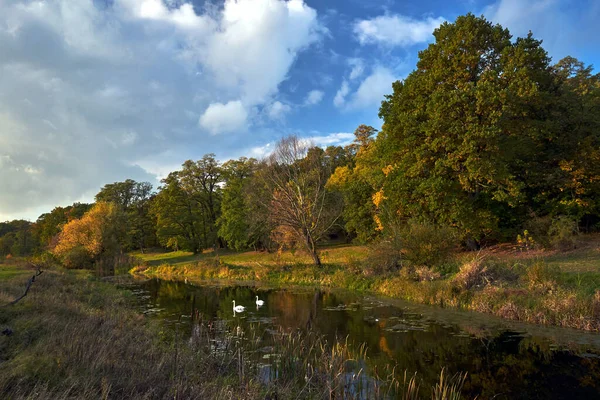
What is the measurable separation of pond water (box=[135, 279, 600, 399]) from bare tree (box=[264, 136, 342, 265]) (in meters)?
10.3

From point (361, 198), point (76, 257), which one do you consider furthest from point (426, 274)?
point (76, 257)

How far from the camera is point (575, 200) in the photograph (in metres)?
26.5

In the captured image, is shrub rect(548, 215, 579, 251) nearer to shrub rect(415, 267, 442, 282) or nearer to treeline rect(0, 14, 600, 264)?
treeline rect(0, 14, 600, 264)

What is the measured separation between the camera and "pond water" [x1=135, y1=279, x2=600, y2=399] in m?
8.99

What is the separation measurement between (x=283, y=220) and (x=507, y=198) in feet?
56.9

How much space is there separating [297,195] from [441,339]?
882 inches

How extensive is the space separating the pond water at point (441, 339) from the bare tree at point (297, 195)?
10307 millimetres

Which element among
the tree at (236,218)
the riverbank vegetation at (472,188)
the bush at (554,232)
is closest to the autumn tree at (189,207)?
the tree at (236,218)

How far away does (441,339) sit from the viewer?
12.7 metres

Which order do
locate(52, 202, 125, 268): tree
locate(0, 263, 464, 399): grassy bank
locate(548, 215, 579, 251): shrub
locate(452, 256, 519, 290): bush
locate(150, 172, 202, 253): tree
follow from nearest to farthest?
1. locate(0, 263, 464, 399): grassy bank
2. locate(452, 256, 519, 290): bush
3. locate(548, 215, 579, 251): shrub
4. locate(52, 202, 125, 268): tree
5. locate(150, 172, 202, 253): tree

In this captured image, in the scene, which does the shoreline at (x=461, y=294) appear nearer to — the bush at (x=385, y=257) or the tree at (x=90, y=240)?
the bush at (x=385, y=257)

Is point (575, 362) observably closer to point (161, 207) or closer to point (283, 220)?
point (283, 220)

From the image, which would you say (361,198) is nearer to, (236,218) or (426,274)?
(236,218)

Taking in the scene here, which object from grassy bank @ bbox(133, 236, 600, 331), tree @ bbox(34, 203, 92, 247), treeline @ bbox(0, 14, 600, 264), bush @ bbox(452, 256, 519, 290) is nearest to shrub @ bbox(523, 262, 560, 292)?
grassy bank @ bbox(133, 236, 600, 331)
